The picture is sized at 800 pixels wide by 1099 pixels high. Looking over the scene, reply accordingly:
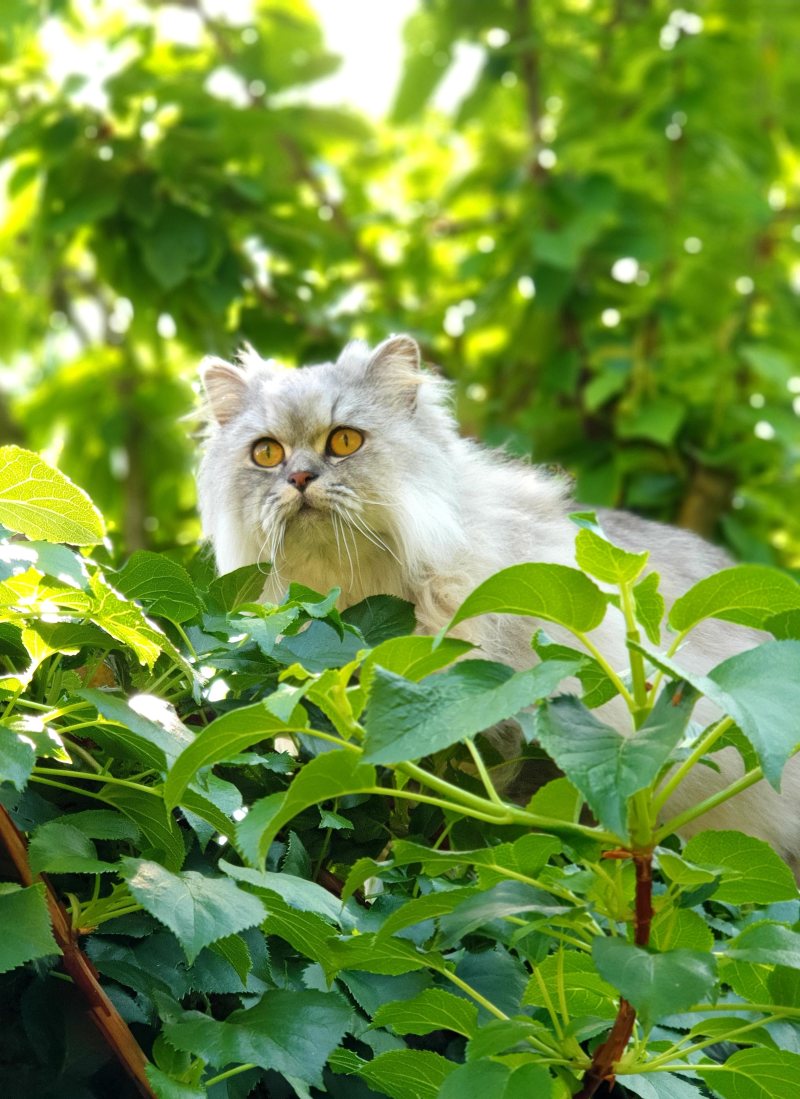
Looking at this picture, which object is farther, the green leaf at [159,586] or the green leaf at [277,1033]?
the green leaf at [159,586]

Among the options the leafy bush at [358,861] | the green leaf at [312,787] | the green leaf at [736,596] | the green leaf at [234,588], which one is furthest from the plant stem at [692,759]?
the green leaf at [234,588]

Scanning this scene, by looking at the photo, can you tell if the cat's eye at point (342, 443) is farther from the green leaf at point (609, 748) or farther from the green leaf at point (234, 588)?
the green leaf at point (609, 748)

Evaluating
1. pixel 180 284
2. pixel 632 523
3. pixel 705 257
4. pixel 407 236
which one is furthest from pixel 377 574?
pixel 407 236

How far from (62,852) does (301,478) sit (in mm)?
2305

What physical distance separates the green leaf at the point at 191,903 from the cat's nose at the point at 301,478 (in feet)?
7.33

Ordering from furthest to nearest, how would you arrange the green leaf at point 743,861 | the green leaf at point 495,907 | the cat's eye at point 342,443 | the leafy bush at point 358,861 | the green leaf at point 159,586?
the cat's eye at point 342,443 → the green leaf at point 159,586 → the green leaf at point 743,861 → the green leaf at point 495,907 → the leafy bush at point 358,861

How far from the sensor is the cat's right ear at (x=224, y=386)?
4082mm

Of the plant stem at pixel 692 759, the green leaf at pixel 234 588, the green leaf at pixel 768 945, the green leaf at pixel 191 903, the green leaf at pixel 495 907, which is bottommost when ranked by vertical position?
the green leaf at pixel 768 945

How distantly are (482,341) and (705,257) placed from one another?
124 cm

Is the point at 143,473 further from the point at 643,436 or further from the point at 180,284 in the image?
the point at 643,436

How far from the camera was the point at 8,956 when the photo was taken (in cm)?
131

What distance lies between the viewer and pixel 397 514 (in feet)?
12.1

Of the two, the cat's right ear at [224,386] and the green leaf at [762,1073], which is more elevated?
the cat's right ear at [224,386]

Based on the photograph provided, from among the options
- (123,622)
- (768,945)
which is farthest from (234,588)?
(768,945)
